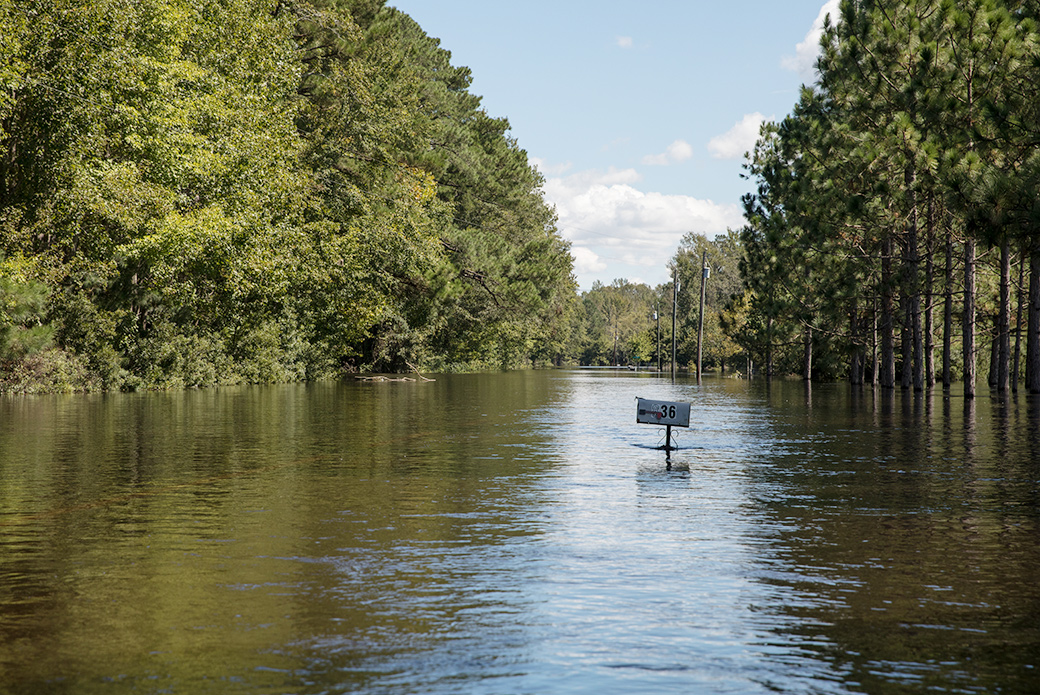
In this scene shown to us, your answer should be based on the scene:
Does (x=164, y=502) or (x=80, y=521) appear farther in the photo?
(x=164, y=502)

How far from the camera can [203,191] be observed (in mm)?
36344

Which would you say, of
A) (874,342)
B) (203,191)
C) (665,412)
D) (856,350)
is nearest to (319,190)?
(203,191)

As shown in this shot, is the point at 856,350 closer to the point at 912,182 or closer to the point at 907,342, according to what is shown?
the point at 907,342

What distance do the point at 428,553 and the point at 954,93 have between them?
79.2 feet

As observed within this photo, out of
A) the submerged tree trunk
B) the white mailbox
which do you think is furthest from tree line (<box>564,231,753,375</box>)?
the white mailbox

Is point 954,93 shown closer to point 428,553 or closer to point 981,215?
point 981,215

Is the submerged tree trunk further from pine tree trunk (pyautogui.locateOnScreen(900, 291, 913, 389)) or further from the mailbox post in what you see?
the mailbox post

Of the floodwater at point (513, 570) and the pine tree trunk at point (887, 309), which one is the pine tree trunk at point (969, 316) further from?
the floodwater at point (513, 570)

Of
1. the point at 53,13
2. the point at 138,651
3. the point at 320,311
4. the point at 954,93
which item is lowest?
the point at 138,651

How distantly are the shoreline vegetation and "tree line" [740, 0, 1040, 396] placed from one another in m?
0.13

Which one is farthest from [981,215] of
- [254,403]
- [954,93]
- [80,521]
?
[254,403]

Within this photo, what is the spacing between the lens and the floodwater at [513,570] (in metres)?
5.89

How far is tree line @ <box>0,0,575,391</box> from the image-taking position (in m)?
30.3

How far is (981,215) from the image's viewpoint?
2077 centimetres
